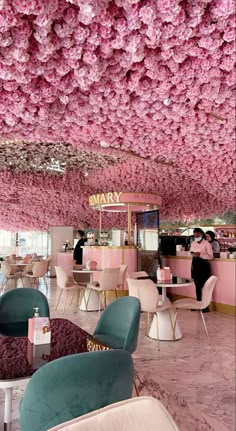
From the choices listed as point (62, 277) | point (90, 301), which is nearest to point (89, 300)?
point (90, 301)

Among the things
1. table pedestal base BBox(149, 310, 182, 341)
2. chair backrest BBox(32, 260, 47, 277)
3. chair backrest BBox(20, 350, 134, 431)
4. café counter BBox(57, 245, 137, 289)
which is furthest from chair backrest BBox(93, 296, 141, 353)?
chair backrest BBox(32, 260, 47, 277)

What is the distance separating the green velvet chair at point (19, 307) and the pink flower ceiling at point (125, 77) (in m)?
1.96

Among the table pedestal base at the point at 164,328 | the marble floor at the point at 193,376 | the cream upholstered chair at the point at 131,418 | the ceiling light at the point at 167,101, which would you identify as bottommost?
the marble floor at the point at 193,376

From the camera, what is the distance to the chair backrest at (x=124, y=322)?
289cm

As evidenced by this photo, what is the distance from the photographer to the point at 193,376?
3.60m

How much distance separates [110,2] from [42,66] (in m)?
0.85

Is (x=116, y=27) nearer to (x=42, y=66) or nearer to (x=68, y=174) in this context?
(x=42, y=66)

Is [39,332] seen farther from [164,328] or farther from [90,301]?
[90,301]

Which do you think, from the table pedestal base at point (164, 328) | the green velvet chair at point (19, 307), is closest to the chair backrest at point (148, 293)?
the table pedestal base at point (164, 328)

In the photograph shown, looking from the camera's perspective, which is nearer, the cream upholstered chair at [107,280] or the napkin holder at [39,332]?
the napkin holder at [39,332]

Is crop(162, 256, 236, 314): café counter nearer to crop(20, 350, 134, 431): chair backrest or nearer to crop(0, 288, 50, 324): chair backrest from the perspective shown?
crop(0, 288, 50, 324): chair backrest

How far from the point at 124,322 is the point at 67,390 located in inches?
65.8

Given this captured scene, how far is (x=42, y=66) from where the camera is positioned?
3.08 metres

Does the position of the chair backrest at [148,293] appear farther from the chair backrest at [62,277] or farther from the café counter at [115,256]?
the café counter at [115,256]
